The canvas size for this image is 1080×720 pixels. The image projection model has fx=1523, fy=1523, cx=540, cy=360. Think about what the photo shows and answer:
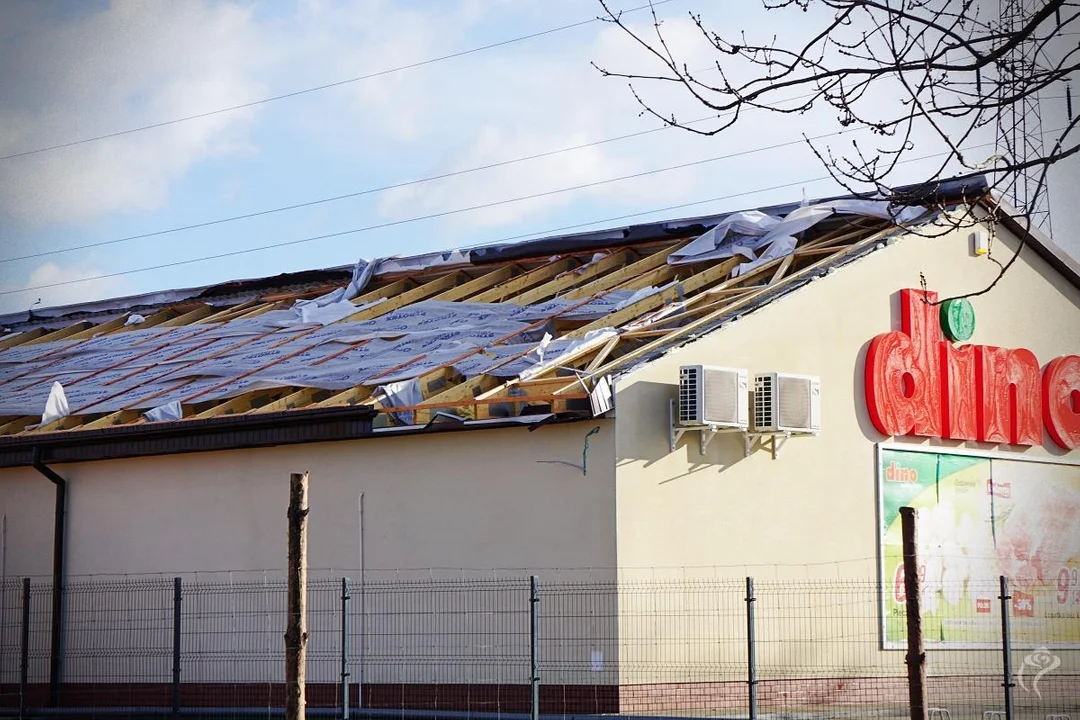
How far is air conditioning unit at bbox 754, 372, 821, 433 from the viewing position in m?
16.9

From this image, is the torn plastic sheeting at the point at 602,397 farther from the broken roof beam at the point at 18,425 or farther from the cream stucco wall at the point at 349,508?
the broken roof beam at the point at 18,425

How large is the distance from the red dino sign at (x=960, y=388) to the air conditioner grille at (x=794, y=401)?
193 centimetres

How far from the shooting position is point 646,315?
18828mm

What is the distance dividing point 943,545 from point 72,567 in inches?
446

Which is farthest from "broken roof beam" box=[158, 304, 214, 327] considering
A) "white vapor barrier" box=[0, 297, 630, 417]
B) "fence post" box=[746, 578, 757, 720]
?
"fence post" box=[746, 578, 757, 720]

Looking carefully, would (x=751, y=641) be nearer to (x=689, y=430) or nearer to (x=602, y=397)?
(x=689, y=430)

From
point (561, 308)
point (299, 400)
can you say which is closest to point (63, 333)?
point (299, 400)

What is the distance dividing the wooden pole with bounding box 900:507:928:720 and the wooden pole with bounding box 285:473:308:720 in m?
4.65

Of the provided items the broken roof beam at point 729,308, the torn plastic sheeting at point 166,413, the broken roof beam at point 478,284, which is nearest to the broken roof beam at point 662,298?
the broken roof beam at point 729,308

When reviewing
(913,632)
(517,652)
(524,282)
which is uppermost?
(524,282)

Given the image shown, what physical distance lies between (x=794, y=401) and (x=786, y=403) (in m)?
0.10

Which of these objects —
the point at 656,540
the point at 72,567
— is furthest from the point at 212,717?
the point at 656,540

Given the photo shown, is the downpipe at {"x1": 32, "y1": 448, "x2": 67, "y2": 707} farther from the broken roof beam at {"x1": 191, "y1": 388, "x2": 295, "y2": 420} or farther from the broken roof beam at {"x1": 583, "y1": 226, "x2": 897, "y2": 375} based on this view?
the broken roof beam at {"x1": 583, "y1": 226, "x2": 897, "y2": 375}

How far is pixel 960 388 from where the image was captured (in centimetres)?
2016
